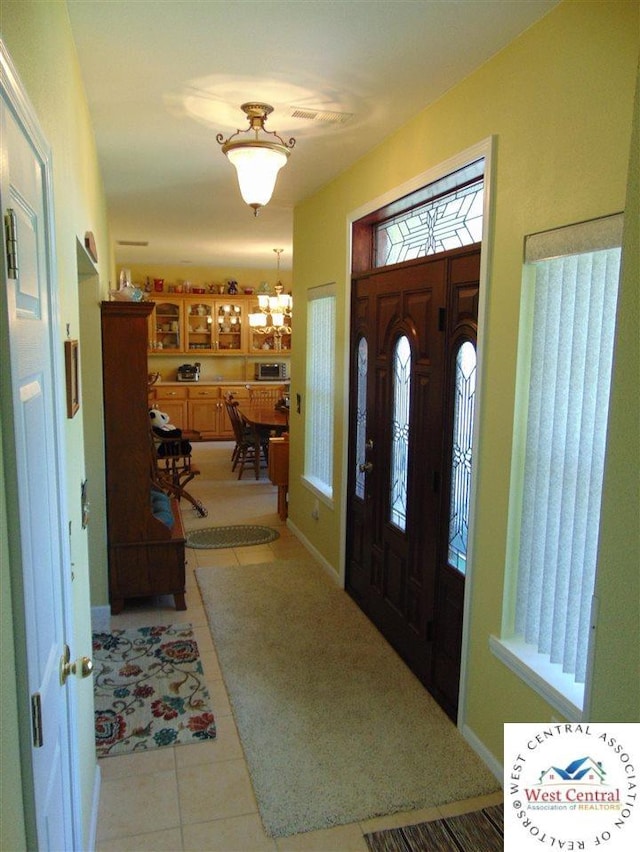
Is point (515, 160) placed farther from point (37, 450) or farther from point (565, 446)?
point (37, 450)

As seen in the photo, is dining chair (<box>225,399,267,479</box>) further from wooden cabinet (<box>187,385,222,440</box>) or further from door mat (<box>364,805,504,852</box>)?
door mat (<box>364,805,504,852</box>)

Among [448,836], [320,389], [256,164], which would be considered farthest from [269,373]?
[448,836]

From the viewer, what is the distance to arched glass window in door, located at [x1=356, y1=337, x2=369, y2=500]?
397cm

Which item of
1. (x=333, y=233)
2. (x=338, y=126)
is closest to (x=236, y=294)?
(x=333, y=233)

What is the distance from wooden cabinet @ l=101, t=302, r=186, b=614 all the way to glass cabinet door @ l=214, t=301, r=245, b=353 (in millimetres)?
6291

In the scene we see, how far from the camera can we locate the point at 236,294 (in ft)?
32.8

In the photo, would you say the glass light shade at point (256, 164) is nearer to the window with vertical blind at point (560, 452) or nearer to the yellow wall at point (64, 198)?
the yellow wall at point (64, 198)

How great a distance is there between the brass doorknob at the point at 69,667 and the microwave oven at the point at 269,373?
874cm

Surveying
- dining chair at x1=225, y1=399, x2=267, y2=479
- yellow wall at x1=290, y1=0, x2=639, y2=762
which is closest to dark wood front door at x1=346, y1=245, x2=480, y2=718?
Answer: yellow wall at x1=290, y1=0, x2=639, y2=762

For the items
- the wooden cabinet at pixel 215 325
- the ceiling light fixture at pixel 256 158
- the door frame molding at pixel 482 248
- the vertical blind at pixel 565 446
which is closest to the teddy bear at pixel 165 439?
the door frame molding at pixel 482 248

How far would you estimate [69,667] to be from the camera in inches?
58.3

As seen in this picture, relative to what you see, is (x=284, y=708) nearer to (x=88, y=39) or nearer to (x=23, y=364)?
(x=23, y=364)

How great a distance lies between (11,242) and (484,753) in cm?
259

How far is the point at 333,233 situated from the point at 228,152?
1643 mm
